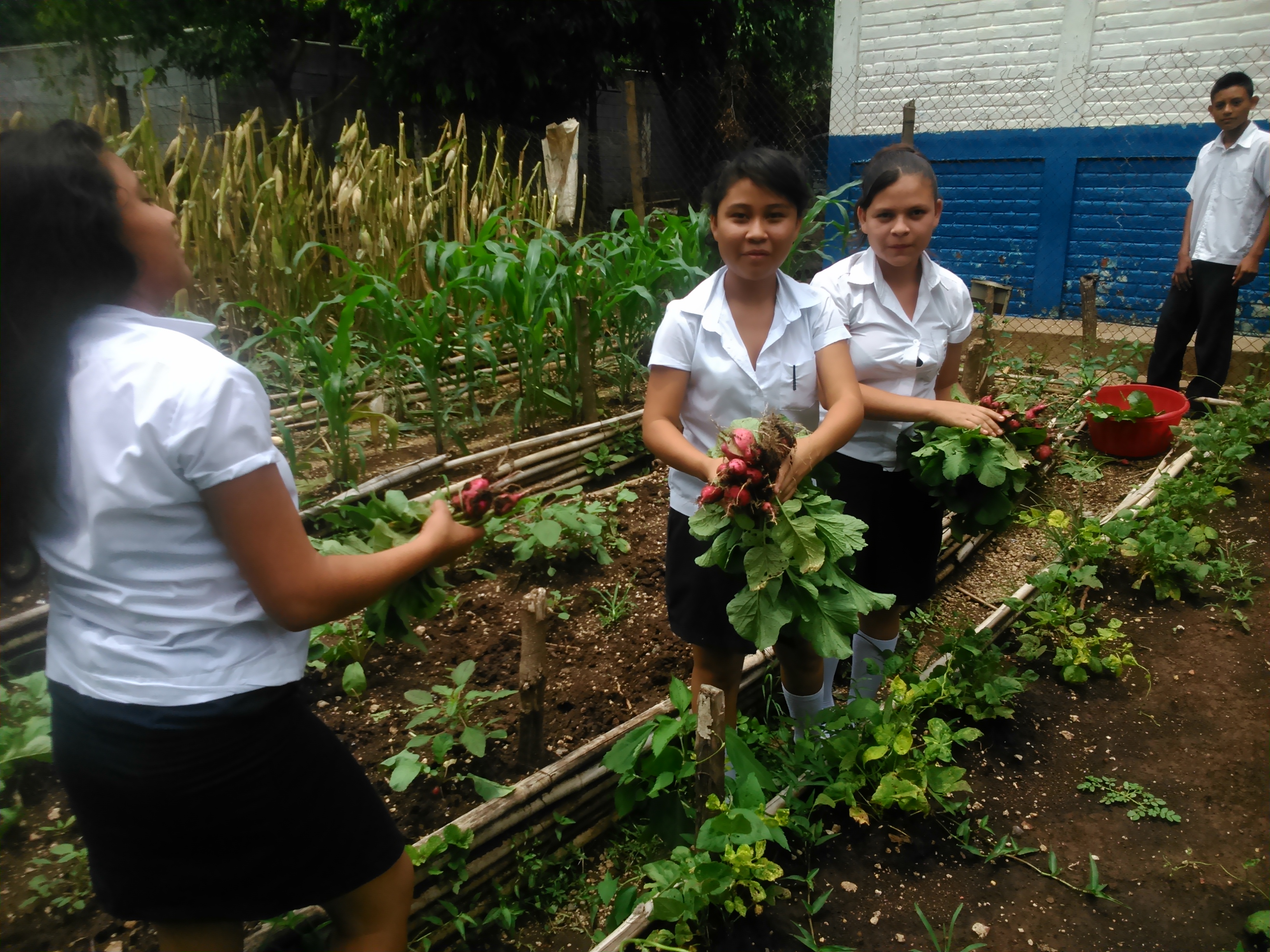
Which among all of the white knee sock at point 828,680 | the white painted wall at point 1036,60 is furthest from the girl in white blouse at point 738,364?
the white painted wall at point 1036,60

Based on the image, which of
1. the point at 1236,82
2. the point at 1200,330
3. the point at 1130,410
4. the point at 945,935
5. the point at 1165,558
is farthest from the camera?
the point at 1200,330

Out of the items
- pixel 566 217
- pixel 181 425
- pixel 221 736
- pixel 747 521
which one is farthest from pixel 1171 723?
pixel 566 217

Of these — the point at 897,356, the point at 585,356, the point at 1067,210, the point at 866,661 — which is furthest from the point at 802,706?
the point at 1067,210

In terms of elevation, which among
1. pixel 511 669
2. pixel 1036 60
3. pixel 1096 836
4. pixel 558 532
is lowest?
pixel 1096 836

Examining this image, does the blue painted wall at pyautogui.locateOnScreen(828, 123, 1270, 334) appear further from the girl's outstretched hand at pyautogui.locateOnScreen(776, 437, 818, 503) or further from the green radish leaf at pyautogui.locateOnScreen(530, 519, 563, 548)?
the girl's outstretched hand at pyautogui.locateOnScreen(776, 437, 818, 503)

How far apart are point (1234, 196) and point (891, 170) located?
13.7 ft

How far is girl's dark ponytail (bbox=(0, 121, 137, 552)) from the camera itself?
0.97 meters

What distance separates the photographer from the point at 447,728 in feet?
7.18

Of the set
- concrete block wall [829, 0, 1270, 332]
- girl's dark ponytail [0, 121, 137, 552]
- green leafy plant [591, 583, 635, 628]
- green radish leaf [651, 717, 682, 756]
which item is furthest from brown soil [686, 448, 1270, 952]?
concrete block wall [829, 0, 1270, 332]

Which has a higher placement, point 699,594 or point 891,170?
point 891,170

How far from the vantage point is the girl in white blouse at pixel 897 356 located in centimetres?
190

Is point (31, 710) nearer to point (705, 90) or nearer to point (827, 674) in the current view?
point (827, 674)

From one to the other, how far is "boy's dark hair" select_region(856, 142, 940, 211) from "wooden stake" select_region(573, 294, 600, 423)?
1.87 meters

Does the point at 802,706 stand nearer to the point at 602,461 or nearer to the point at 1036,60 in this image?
the point at 602,461
